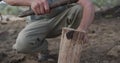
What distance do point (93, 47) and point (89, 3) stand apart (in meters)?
1.23

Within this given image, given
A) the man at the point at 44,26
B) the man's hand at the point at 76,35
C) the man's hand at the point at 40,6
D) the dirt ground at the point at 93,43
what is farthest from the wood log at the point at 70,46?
the dirt ground at the point at 93,43

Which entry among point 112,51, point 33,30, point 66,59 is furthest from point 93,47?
point 66,59

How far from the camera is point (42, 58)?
3.83 metres

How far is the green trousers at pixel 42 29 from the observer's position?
3426 mm

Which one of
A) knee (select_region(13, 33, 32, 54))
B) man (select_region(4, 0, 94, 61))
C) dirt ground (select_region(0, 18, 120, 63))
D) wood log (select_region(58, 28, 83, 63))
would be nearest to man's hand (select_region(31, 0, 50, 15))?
wood log (select_region(58, 28, 83, 63))

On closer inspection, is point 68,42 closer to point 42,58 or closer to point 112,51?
point 42,58

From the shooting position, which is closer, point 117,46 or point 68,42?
point 68,42

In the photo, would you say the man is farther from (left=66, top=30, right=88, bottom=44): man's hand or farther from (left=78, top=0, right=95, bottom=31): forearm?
(left=66, top=30, right=88, bottom=44): man's hand

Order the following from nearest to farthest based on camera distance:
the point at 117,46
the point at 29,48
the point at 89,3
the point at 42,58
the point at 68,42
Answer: the point at 68,42 < the point at 89,3 < the point at 29,48 < the point at 42,58 < the point at 117,46

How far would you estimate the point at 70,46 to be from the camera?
2588 millimetres

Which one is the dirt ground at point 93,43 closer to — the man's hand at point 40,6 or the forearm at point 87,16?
the forearm at point 87,16

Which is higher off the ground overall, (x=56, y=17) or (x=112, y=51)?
(x=56, y=17)

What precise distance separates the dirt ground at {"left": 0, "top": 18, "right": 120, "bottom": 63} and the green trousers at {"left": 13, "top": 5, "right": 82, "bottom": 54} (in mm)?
394

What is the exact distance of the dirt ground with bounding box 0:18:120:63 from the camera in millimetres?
3842
